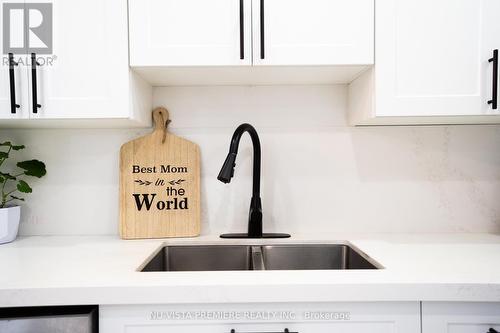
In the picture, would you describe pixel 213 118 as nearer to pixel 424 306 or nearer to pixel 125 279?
pixel 125 279

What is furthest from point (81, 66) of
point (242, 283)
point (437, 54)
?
point (437, 54)

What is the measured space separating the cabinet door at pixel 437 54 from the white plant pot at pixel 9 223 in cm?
137

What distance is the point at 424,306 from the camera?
80cm

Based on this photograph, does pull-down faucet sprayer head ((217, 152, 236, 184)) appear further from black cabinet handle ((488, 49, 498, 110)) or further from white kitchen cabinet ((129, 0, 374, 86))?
black cabinet handle ((488, 49, 498, 110))

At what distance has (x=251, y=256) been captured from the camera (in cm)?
124

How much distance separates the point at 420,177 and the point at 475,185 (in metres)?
0.23

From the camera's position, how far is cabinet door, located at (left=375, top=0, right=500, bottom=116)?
3.43 ft

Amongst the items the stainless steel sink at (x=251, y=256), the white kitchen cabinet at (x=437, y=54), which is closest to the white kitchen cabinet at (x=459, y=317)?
the stainless steel sink at (x=251, y=256)

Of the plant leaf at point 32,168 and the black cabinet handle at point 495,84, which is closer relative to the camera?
the black cabinet handle at point 495,84

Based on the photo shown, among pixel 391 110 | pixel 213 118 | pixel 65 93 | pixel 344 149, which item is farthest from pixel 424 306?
pixel 65 93

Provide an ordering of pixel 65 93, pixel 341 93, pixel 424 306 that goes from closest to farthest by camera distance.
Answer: pixel 424 306
pixel 65 93
pixel 341 93

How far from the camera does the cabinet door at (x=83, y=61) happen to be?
3.41 feet

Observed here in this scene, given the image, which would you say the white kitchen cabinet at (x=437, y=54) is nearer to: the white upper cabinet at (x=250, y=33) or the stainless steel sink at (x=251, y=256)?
the white upper cabinet at (x=250, y=33)

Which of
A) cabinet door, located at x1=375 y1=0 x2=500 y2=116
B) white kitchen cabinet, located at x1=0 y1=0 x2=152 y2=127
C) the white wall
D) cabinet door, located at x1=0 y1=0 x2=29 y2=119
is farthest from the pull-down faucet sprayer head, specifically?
cabinet door, located at x1=0 y1=0 x2=29 y2=119
